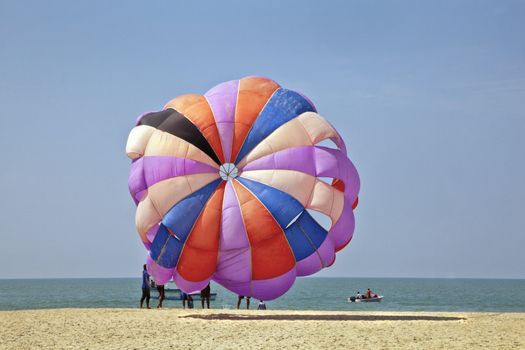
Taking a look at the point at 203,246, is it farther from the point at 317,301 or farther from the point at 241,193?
the point at 317,301

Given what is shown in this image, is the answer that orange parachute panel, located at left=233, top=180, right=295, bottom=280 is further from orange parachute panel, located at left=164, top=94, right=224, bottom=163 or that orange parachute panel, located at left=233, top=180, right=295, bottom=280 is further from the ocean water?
the ocean water

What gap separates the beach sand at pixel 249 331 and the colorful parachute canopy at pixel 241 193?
133cm

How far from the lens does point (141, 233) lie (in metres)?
17.5

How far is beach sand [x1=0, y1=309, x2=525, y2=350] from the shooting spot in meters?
13.3

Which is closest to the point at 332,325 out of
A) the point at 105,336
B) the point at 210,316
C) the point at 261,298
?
the point at 261,298

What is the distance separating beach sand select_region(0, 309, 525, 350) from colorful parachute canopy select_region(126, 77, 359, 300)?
1.33 metres

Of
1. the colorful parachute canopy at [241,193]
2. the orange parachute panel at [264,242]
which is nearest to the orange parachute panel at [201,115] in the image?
the colorful parachute canopy at [241,193]

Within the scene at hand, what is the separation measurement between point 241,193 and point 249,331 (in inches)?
137

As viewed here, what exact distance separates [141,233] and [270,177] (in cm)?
349

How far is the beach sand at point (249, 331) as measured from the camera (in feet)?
43.6

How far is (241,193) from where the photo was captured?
1683 cm

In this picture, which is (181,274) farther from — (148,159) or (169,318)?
(148,159)

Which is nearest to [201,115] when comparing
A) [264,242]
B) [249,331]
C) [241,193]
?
[241,193]

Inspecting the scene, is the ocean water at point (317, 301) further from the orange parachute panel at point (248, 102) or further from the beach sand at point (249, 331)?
the orange parachute panel at point (248, 102)
